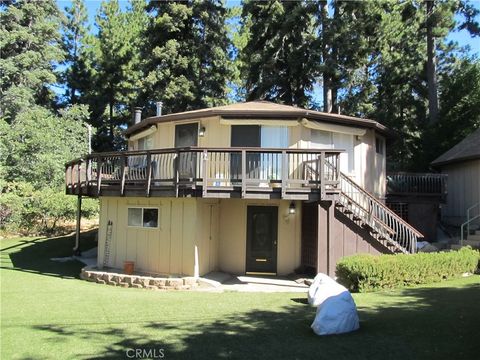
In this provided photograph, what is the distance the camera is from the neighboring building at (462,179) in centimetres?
1750

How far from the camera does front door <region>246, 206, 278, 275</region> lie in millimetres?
13844

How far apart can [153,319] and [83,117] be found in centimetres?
3065

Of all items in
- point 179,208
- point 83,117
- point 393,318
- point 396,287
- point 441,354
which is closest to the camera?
point 441,354

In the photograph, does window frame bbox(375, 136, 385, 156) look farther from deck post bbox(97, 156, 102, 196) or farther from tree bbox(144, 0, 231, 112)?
tree bbox(144, 0, 231, 112)

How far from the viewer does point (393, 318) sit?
24.4 ft

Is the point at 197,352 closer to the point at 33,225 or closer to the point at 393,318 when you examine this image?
the point at 393,318

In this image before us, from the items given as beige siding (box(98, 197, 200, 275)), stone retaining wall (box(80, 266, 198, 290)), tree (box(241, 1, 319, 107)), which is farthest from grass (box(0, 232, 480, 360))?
tree (box(241, 1, 319, 107))

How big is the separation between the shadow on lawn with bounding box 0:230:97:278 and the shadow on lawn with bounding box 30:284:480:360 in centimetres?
771

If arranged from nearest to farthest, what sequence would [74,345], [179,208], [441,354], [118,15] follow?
[441,354], [74,345], [179,208], [118,15]

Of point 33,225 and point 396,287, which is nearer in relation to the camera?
point 396,287

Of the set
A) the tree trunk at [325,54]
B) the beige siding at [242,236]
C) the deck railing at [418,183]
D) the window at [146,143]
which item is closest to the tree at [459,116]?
the deck railing at [418,183]

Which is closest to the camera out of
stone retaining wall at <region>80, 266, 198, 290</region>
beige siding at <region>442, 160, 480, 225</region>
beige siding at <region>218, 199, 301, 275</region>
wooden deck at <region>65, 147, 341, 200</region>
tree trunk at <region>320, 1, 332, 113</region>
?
wooden deck at <region>65, 147, 341, 200</region>

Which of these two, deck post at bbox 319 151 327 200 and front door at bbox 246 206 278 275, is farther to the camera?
front door at bbox 246 206 278 275

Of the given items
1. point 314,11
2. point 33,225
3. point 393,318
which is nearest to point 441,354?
point 393,318
